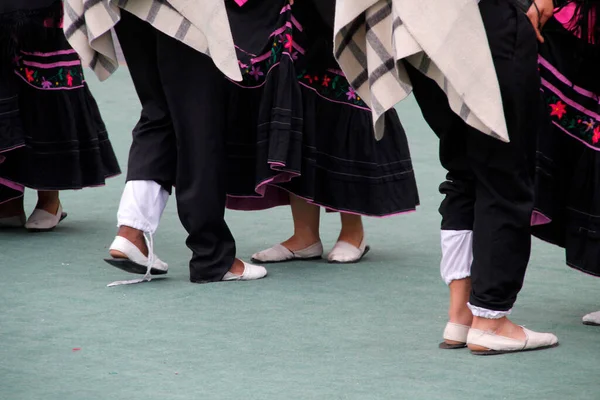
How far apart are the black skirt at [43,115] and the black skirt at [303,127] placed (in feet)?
2.43

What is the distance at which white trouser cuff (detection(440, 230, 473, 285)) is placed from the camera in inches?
112

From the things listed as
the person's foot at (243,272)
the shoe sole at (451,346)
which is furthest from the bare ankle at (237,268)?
the shoe sole at (451,346)

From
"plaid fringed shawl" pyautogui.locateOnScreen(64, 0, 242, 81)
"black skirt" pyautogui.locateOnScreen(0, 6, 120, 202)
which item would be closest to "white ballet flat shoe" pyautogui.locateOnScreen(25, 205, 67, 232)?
"black skirt" pyautogui.locateOnScreen(0, 6, 120, 202)

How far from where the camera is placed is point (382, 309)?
328cm

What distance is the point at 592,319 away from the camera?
10.2 feet

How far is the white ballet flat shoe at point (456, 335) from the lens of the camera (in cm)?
288

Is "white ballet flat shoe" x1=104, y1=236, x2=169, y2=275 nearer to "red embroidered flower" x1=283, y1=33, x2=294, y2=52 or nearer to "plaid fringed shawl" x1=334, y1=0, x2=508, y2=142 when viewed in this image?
"red embroidered flower" x1=283, y1=33, x2=294, y2=52

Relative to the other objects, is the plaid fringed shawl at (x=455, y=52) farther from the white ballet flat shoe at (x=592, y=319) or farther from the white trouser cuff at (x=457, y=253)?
the white ballet flat shoe at (x=592, y=319)

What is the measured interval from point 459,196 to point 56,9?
2.00 meters

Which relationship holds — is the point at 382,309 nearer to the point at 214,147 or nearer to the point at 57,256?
the point at 214,147

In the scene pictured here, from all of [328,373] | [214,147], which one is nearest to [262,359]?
[328,373]

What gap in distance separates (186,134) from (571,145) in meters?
1.21

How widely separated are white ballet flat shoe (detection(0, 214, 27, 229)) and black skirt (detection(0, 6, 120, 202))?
0.50ft

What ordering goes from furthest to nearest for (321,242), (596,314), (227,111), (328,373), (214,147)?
1. (321,242)
2. (227,111)
3. (214,147)
4. (596,314)
5. (328,373)
